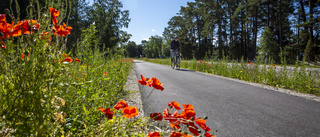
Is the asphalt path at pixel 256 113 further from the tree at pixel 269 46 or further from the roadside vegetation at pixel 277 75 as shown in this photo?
the tree at pixel 269 46

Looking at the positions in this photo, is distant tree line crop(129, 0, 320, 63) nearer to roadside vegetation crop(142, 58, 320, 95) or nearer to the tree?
the tree

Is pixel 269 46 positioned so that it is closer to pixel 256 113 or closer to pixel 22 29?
pixel 256 113

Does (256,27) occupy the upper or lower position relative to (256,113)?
upper

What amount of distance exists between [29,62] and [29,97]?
21 centimetres

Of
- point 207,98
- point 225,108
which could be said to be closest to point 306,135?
point 225,108

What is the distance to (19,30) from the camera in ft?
3.31

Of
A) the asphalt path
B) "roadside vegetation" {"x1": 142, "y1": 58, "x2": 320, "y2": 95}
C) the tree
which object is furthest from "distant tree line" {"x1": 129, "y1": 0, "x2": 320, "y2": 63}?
the asphalt path

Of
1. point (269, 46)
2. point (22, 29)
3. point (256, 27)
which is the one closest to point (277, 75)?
point (22, 29)

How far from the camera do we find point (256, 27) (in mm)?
26531

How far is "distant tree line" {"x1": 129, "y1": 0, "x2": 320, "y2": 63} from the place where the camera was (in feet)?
66.2

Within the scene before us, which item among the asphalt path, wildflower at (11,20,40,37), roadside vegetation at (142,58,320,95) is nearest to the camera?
wildflower at (11,20,40,37)

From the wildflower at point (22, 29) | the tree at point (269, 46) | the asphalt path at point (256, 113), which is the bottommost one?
the asphalt path at point (256, 113)

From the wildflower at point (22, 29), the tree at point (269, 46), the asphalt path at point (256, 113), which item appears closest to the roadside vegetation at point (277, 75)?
the asphalt path at point (256, 113)

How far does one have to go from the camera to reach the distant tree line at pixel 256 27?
66.2 feet
